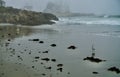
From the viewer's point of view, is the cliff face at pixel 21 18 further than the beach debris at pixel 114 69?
Yes

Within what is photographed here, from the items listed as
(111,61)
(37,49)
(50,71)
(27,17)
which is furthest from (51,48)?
(27,17)

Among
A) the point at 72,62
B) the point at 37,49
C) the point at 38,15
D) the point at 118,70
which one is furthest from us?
the point at 38,15

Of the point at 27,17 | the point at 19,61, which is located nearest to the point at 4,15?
the point at 27,17

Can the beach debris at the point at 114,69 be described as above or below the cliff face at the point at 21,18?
above

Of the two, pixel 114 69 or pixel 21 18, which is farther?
pixel 21 18

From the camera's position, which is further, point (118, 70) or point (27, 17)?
point (27, 17)

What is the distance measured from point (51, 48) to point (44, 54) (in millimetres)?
3494

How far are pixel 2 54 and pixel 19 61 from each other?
313 centimetres

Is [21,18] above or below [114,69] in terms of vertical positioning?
below

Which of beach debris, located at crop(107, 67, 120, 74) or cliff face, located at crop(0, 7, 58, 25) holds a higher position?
beach debris, located at crop(107, 67, 120, 74)

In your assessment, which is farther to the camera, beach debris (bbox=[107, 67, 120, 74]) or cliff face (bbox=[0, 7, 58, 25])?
cliff face (bbox=[0, 7, 58, 25])

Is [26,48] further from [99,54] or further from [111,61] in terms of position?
[111,61]

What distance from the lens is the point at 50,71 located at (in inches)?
770

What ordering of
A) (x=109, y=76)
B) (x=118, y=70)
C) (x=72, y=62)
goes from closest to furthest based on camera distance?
1. (x=109, y=76)
2. (x=118, y=70)
3. (x=72, y=62)
